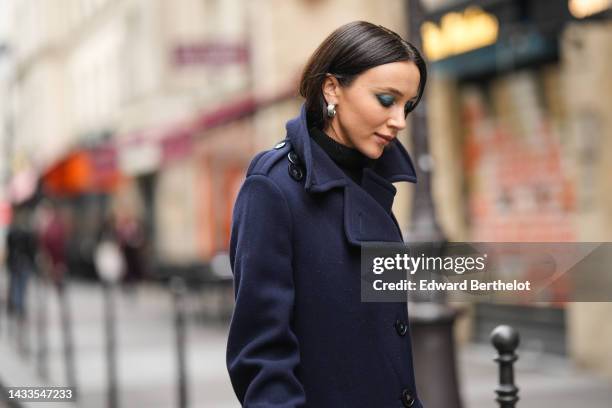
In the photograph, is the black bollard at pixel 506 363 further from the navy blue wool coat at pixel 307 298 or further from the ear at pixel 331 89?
the ear at pixel 331 89

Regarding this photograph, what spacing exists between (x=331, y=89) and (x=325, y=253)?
0.36 metres

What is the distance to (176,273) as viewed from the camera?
16.7m

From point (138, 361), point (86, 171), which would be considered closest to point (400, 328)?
point (138, 361)

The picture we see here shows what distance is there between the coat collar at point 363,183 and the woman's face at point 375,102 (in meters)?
0.08

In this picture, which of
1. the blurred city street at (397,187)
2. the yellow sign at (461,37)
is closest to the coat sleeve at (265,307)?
the blurred city street at (397,187)

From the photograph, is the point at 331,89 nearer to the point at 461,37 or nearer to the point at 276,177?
the point at 276,177

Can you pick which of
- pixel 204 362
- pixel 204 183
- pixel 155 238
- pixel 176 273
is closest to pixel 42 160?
pixel 155 238

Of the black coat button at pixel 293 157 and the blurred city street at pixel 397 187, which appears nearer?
the black coat button at pixel 293 157

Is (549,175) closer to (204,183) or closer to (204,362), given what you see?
(204,362)

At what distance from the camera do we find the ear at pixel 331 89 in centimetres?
229

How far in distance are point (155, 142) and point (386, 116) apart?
813 inches

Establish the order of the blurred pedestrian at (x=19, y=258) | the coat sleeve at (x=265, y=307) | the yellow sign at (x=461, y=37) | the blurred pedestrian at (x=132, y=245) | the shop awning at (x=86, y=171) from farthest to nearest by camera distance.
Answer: the shop awning at (x=86, y=171), the blurred pedestrian at (x=132, y=245), the blurred pedestrian at (x=19, y=258), the yellow sign at (x=461, y=37), the coat sleeve at (x=265, y=307)

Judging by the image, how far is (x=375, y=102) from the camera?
7.37ft

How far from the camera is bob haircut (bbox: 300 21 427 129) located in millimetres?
2236
